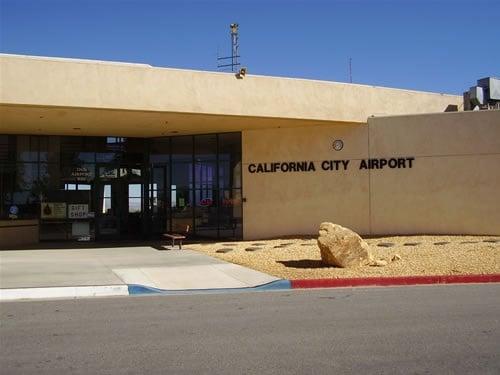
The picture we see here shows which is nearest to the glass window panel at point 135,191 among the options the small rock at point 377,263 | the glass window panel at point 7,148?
the glass window panel at point 7,148

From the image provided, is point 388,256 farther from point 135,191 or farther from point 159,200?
point 135,191

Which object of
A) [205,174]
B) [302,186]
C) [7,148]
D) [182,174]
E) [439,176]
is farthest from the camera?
[182,174]

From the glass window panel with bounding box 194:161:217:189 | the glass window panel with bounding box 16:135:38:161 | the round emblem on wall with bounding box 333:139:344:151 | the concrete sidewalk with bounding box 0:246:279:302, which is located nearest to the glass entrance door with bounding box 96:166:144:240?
the glass window panel with bounding box 16:135:38:161

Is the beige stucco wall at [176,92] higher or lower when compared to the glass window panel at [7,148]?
higher

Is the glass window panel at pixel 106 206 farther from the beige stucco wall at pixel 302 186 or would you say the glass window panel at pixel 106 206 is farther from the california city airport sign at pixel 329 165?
the california city airport sign at pixel 329 165

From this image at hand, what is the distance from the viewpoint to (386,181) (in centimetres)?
2133

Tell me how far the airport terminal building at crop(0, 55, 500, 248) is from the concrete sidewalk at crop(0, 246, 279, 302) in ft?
13.8

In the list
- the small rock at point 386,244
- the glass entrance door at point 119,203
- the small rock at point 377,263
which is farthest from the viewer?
the glass entrance door at point 119,203

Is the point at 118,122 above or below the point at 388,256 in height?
above

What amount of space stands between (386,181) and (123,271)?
10600 millimetres

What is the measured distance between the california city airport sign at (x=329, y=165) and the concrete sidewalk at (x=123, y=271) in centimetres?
495

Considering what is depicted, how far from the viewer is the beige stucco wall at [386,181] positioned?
20.5 m

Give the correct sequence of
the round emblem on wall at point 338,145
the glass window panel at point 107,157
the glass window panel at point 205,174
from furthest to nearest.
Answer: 1. the glass window panel at point 107,157
2. the glass window panel at point 205,174
3. the round emblem on wall at point 338,145

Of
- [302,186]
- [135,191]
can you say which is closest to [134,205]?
[135,191]
